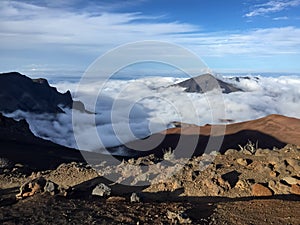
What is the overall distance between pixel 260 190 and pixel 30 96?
126 feet

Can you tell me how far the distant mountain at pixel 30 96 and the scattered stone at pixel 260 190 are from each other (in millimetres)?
33945

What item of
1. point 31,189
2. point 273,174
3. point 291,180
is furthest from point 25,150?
point 291,180

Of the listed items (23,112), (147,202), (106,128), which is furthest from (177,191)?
(23,112)

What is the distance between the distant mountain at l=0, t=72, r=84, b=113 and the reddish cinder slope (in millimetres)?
19142

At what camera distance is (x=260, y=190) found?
10.2 meters

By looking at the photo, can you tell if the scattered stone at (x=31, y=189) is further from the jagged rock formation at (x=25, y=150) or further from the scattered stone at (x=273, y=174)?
the scattered stone at (x=273, y=174)

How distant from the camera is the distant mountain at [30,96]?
41.8m

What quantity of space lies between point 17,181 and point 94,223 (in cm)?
613

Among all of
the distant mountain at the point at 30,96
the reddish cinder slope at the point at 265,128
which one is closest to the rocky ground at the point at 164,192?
the reddish cinder slope at the point at 265,128

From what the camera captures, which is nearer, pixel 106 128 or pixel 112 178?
pixel 112 178

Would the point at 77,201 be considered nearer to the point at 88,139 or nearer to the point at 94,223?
the point at 94,223

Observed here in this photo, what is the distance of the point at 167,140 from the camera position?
2817 cm

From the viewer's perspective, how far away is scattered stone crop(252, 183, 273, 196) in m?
10.1

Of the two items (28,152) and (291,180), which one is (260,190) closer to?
(291,180)
